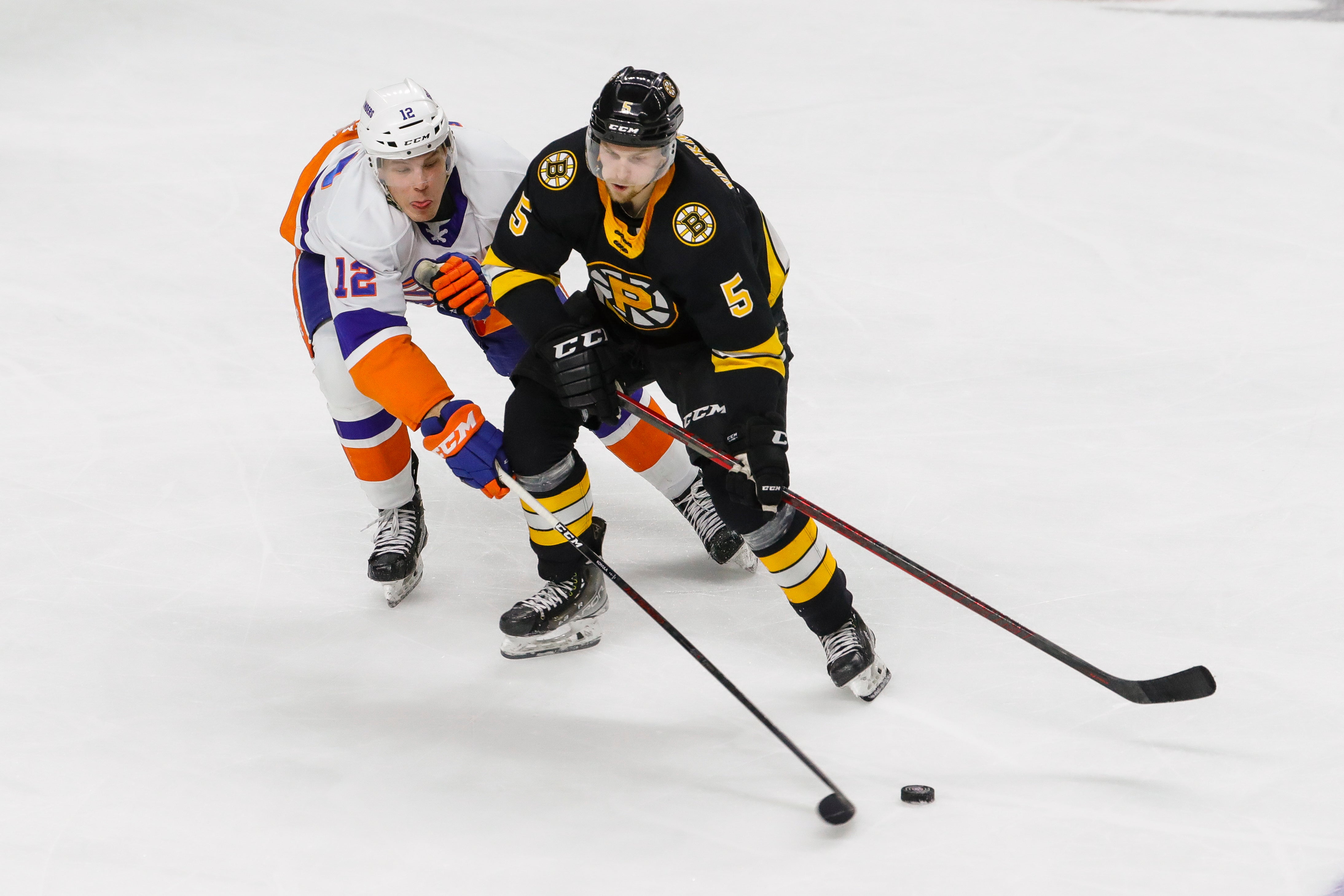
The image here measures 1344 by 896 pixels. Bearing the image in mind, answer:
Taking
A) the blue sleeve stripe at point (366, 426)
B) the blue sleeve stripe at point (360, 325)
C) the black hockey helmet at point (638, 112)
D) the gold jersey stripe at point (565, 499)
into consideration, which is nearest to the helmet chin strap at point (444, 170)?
the blue sleeve stripe at point (360, 325)

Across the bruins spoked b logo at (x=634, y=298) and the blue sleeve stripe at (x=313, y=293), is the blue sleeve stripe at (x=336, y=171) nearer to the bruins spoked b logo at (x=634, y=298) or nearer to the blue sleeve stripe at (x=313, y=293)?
the blue sleeve stripe at (x=313, y=293)

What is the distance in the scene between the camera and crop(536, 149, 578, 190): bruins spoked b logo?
2.44 m

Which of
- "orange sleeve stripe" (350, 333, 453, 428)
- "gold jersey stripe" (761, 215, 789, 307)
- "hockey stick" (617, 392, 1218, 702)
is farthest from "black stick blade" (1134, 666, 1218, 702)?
"orange sleeve stripe" (350, 333, 453, 428)

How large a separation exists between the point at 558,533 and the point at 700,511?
501 millimetres

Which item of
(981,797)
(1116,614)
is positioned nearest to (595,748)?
(981,797)

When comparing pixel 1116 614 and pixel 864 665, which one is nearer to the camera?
pixel 864 665

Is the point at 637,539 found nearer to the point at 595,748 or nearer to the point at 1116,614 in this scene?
the point at 595,748

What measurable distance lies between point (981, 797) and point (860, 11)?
18.4 feet

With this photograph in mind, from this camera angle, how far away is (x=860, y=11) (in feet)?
22.6

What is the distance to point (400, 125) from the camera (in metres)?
2.67

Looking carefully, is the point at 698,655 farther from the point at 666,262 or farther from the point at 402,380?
the point at 402,380

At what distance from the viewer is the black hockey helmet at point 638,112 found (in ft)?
7.27

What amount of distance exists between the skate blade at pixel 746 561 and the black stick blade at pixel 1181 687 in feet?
3.31

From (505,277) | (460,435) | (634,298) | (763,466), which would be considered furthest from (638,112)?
(460,435)
